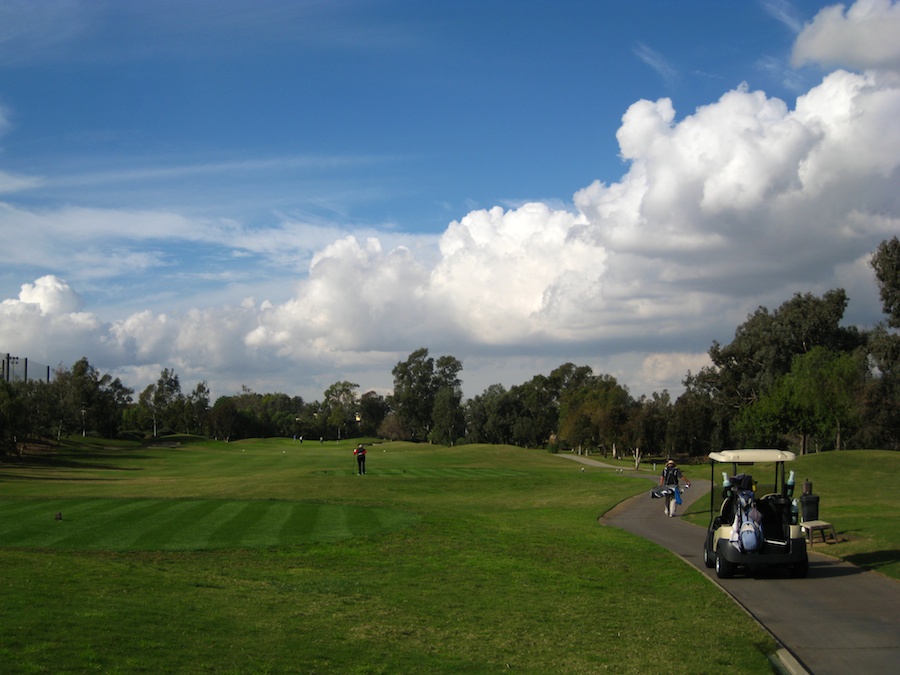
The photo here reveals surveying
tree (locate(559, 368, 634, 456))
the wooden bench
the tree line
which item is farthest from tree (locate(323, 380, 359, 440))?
the wooden bench

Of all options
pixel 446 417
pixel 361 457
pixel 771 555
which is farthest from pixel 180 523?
pixel 446 417

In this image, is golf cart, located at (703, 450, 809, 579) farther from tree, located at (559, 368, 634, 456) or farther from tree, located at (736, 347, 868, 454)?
tree, located at (559, 368, 634, 456)

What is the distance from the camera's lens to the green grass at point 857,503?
20781mm

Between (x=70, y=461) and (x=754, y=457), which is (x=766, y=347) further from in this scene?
(x=754, y=457)

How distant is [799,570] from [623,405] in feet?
283

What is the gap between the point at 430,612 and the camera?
14.4 metres

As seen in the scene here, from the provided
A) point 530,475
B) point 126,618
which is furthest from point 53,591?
point 530,475

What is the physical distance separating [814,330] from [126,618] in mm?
97384

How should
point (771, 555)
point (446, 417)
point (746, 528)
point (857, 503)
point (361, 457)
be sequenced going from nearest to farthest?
point (746, 528) < point (771, 555) < point (857, 503) < point (361, 457) < point (446, 417)

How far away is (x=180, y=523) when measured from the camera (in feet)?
81.4

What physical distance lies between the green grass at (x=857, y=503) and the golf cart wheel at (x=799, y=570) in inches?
72.2

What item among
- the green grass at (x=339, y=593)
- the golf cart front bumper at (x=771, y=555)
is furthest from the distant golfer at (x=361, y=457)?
the golf cart front bumper at (x=771, y=555)

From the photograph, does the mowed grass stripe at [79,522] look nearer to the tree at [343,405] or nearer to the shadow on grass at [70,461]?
the shadow on grass at [70,461]

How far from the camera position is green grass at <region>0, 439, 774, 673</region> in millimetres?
10539
